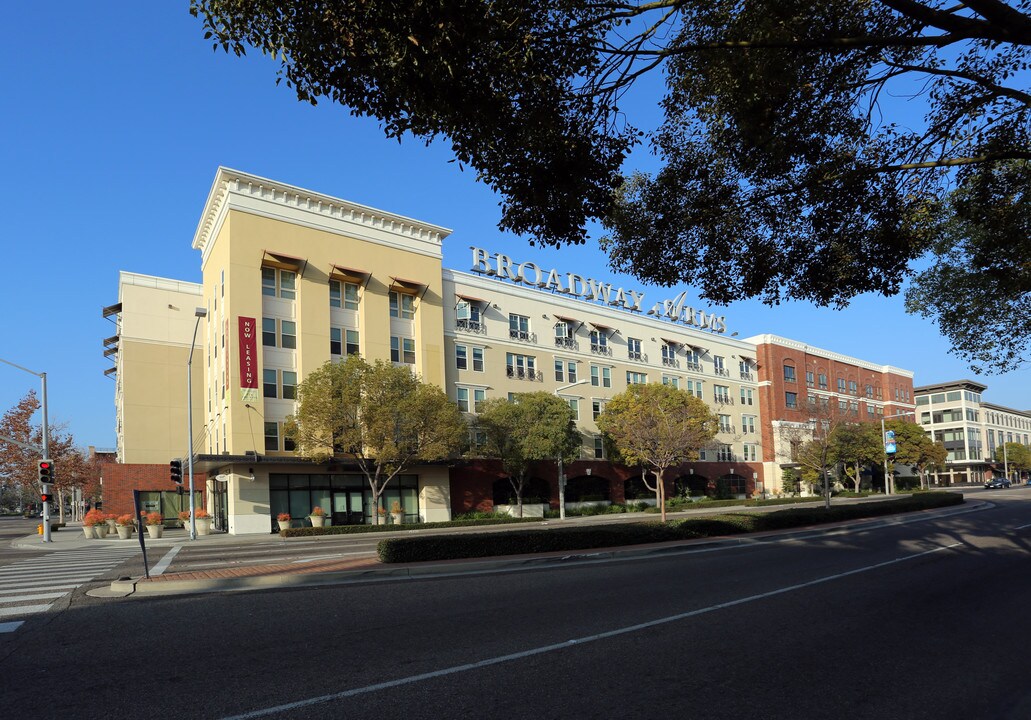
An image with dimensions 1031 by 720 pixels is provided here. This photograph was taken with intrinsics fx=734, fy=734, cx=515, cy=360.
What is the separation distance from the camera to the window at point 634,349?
6172cm

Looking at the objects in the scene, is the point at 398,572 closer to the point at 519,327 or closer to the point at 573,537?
the point at 573,537

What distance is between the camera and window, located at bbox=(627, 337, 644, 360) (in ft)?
202

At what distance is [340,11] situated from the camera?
24.5 feet

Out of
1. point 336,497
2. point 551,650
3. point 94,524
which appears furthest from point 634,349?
point 551,650

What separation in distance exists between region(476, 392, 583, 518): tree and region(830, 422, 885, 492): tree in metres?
16.7

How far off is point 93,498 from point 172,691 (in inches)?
3580

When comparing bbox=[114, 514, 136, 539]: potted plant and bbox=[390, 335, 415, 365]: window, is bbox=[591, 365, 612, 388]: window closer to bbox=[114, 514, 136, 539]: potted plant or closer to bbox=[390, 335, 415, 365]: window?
bbox=[390, 335, 415, 365]: window

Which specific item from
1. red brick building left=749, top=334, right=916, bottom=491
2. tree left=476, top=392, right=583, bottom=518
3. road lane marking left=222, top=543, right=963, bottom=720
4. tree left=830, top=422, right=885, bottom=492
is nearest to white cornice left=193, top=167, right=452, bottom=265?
tree left=476, top=392, right=583, bottom=518

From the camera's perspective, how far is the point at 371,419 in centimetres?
3669

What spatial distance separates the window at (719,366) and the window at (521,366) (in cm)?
2367

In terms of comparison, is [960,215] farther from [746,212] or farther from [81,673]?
[81,673]

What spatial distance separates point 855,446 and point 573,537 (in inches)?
1941

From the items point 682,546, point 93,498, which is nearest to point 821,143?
point 682,546

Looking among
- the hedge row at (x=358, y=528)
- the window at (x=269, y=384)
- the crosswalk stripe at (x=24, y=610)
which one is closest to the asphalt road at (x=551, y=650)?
the crosswalk stripe at (x=24, y=610)
